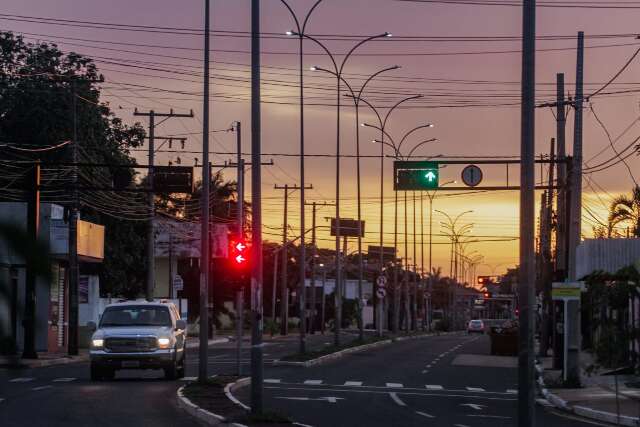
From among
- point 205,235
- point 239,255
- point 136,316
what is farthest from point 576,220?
point 136,316

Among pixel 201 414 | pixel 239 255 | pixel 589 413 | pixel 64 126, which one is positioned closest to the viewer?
pixel 201 414

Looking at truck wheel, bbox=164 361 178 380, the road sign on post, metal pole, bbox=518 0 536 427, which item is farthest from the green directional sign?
metal pole, bbox=518 0 536 427

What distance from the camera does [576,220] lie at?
3209 centimetres

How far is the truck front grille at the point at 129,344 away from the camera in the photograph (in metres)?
29.4

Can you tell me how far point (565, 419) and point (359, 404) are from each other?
14.4ft

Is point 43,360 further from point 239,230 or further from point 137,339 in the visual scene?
point 239,230

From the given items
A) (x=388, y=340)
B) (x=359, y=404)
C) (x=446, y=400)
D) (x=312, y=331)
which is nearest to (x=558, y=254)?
(x=446, y=400)

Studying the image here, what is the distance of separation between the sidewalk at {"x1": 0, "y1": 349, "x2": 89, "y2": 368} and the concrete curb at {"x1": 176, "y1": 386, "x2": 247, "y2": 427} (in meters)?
2.80

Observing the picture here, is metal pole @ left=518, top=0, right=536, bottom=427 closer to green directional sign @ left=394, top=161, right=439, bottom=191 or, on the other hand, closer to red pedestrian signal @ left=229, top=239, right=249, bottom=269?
red pedestrian signal @ left=229, top=239, right=249, bottom=269

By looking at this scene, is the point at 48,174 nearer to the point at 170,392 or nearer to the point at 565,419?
the point at 170,392

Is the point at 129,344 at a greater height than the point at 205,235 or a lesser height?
lesser

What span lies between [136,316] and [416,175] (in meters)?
11.3

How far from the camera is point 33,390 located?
26203 millimetres

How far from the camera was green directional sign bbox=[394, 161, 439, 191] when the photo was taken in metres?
37.2
